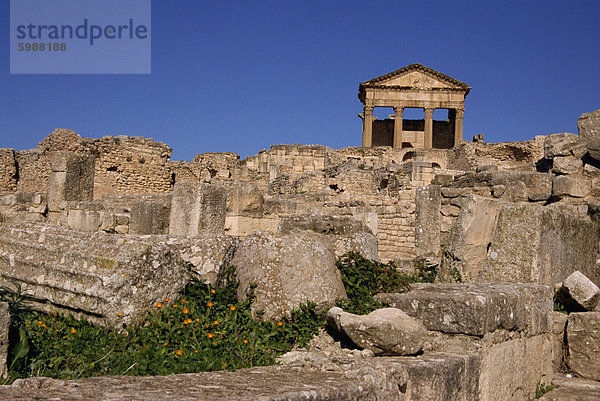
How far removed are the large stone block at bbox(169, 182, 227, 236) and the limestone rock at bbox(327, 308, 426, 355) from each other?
144 inches

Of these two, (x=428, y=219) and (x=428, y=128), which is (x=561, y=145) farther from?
(x=428, y=128)

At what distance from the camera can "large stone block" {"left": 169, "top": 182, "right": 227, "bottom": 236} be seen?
717 cm

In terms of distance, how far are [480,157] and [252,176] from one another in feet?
49.0

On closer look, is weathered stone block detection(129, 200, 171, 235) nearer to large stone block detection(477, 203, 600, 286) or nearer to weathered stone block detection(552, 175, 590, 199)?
large stone block detection(477, 203, 600, 286)

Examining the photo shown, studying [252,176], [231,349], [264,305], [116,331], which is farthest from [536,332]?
[252,176]

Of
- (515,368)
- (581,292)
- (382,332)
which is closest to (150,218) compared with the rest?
(382,332)

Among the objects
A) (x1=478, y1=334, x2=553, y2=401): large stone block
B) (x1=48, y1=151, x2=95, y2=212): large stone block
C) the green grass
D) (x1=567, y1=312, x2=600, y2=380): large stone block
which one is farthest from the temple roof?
the green grass

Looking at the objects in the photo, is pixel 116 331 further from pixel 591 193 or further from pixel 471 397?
pixel 591 193

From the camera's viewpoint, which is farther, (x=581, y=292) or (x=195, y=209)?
(x=195, y=209)

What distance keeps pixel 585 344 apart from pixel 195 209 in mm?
4623

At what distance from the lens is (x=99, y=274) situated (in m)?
3.90

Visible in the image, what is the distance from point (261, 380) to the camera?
9.86 feet

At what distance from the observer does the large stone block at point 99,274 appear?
386 cm

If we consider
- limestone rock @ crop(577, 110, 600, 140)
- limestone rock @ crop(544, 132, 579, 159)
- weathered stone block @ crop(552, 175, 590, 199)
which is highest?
limestone rock @ crop(577, 110, 600, 140)
